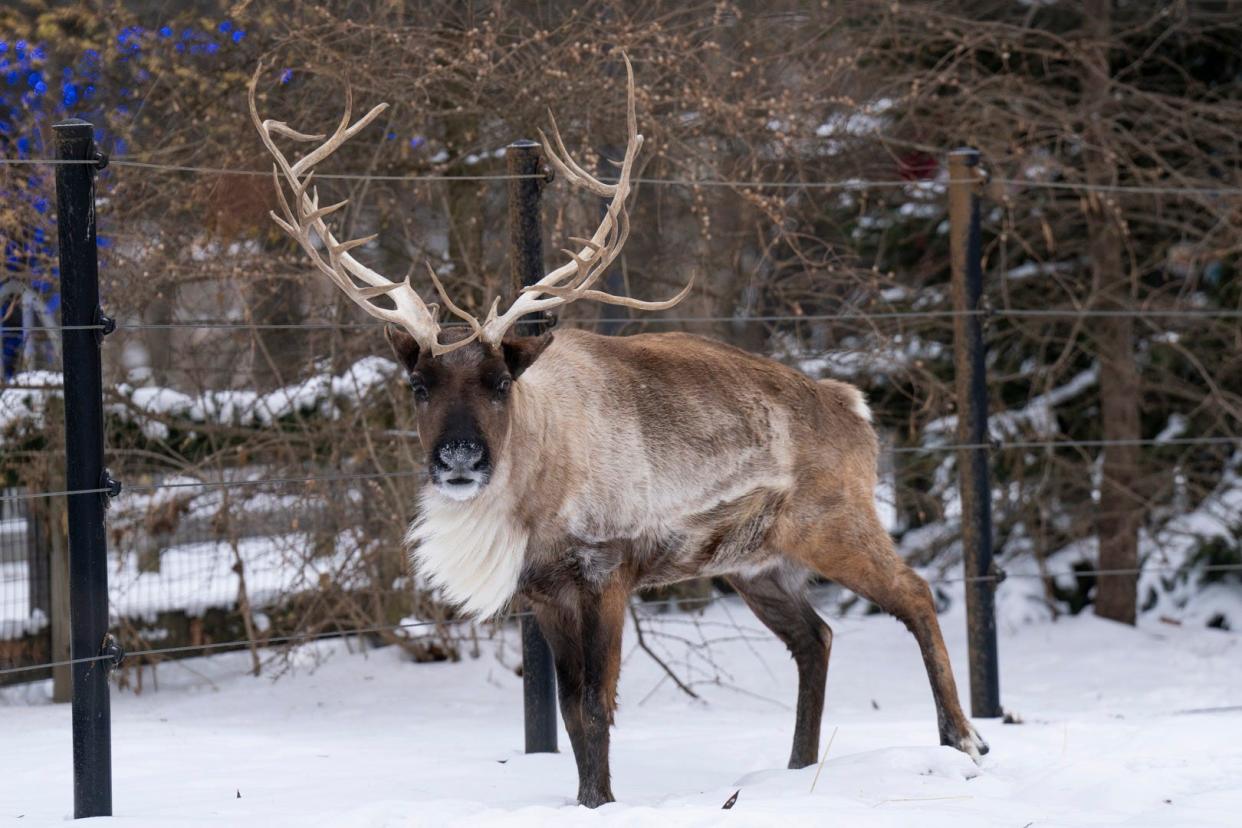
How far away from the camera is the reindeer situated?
437 cm

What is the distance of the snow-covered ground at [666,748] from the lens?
13.5ft

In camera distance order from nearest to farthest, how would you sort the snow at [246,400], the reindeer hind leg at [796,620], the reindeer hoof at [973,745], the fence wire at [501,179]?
the fence wire at [501,179] < the reindeer hoof at [973,745] < the reindeer hind leg at [796,620] < the snow at [246,400]

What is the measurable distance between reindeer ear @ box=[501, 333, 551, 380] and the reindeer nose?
33 centimetres

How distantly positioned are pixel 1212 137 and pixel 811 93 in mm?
2870

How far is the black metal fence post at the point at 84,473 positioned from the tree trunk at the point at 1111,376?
6.24 m

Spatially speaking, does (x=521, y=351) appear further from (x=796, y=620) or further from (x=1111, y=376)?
(x=1111, y=376)

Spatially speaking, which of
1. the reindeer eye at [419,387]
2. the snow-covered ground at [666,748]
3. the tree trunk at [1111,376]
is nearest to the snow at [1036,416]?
the tree trunk at [1111,376]

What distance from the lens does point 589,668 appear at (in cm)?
442

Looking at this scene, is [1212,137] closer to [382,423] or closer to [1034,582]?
[1034,582]

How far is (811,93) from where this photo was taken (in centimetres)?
771

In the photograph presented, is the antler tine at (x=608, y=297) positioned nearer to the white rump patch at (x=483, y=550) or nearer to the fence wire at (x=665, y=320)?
the fence wire at (x=665, y=320)

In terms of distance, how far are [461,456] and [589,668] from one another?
78 centimetres

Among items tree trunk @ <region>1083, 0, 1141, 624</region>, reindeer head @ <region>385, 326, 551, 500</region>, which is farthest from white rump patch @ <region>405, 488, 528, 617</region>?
tree trunk @ <region>1083, 0, 1141, 624</region>

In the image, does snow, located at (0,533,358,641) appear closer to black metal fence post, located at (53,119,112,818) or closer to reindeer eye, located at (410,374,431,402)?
black metal fence post, located at (53,119,112,818)
